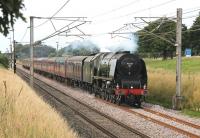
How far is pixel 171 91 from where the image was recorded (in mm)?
30109

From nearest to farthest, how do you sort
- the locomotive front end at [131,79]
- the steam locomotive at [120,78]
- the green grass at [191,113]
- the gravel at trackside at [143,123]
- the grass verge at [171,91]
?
the gravel at trackside at [143,123] < the green grass at [191,113] < the grass verge at [171,91] < the locomotive front end at [131,79] < the steam locomotive at [120,78]

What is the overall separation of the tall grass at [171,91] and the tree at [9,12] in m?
19.2

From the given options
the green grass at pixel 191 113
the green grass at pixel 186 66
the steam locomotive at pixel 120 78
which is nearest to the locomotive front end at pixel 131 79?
the steam locomotive at pixel 120 78

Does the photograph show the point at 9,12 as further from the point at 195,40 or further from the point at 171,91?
the point at 195,40

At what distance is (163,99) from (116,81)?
4811mm

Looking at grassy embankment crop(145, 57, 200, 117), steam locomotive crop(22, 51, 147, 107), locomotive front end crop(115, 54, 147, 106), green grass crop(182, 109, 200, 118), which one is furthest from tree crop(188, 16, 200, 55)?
green grass crop(182, 109, 200, 118)

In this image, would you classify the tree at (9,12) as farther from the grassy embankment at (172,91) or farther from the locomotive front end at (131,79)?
the locomotive front end at (131,79)

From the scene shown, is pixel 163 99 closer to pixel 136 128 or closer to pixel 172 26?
pixel 136 128

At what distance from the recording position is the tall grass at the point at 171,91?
82.1 feet

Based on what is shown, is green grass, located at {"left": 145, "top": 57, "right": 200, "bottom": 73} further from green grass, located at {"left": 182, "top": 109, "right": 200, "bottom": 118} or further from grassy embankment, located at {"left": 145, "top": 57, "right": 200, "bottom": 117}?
green grass, located at {"left": 182, "top": 109, "right": 200, "bottom": 118}

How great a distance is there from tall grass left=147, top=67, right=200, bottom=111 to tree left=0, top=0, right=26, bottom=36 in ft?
63.0

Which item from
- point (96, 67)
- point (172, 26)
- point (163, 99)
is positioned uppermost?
point (172, 26)

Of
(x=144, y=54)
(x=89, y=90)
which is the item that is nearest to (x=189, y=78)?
(x=89, y=90)

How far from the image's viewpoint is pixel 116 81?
26.9 metres
